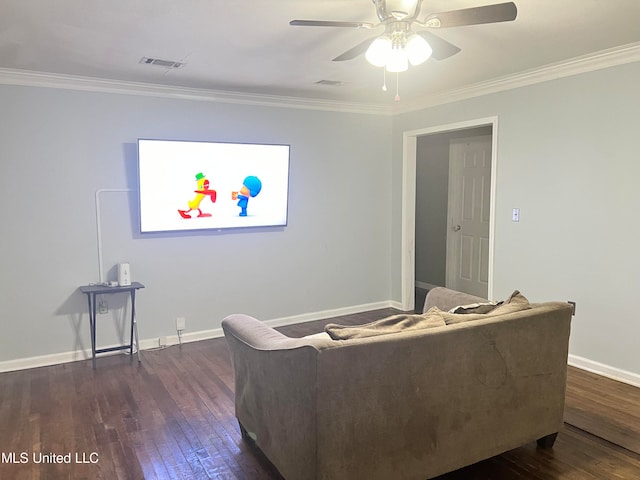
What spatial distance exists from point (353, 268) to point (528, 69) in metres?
2.73

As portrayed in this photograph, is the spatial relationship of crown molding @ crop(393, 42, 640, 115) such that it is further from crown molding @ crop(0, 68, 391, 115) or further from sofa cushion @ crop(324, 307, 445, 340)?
sofa cushion @ crop(324, 307, 445, 340)

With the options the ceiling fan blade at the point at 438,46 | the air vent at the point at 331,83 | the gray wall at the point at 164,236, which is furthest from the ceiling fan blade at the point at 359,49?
the gray wall at the point at 164,236

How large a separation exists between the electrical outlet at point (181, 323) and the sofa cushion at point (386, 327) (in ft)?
8.91

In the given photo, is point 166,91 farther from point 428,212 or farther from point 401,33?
point 428,212

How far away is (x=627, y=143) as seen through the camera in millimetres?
3490

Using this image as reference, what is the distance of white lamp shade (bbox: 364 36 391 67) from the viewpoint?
242 cm

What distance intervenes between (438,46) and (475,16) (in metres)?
0.38

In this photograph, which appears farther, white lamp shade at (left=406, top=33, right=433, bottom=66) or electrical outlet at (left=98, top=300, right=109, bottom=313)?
electrical outlet at (left=98, top=300, right=109, bottom=313)

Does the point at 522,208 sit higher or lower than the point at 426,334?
higher

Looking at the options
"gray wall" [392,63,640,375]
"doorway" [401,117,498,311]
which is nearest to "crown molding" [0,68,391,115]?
"doorway" [401,117,498,311]

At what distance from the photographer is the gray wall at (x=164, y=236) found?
394cm

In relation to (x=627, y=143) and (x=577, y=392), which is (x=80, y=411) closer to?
(x=577, y=392)

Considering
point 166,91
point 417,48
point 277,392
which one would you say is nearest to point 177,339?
point 166,91

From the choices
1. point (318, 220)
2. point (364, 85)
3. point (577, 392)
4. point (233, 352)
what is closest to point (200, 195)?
point (318, 220)
